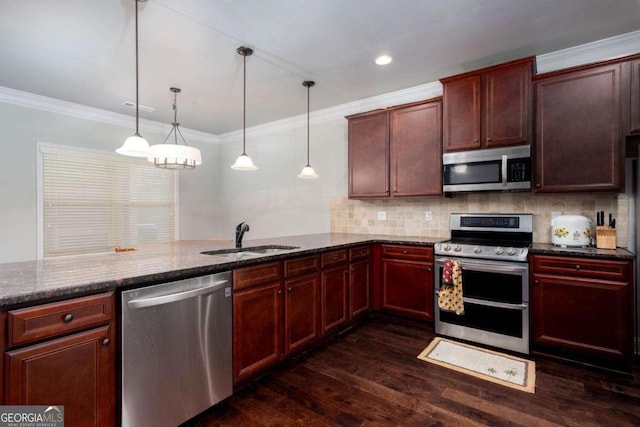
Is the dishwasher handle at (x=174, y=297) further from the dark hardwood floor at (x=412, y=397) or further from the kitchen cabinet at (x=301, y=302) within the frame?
the dark hardwood floor at (x=412, y=397)

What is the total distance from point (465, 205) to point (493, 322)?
1247mm

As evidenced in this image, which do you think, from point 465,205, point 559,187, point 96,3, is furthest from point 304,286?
point 96,3

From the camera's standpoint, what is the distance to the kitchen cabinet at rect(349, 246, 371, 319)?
3.11m

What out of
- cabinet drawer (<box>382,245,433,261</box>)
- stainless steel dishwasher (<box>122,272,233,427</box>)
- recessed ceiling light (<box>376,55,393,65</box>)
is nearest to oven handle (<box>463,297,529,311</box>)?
cabinet drawer (<box>382,245,433,261</box>)

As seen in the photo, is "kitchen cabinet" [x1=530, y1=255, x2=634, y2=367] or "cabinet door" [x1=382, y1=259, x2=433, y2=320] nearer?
"kitchen cabinet" [x1=530, y1=255, x2=634, y2=367]

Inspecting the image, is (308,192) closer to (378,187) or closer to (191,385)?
(378,187)

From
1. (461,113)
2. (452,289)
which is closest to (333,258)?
(452,289)

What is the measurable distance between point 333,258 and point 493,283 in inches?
55.5

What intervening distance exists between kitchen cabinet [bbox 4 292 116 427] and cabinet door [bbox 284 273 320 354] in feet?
3.85

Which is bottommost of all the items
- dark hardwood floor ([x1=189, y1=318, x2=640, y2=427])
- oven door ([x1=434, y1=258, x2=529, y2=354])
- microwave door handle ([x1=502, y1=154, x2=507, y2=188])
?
dark hardwood floor ([x1=189, y1=318, x2=640, y2=427])

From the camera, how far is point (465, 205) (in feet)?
11.2

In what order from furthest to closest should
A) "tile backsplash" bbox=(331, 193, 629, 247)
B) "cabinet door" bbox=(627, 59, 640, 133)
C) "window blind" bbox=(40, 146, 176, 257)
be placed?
"window blind" bbox=(40, 146, 176, 257) < "tile backsplash" bbox=(331, 193, 629, 247) < "cabinet door" bbox=(627, 59, 640, 133)

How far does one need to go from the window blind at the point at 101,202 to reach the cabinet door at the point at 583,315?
5.01 metres

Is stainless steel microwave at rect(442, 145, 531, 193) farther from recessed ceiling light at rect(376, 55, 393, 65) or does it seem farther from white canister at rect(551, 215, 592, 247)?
recessed ceiling light at rect(376, 55, 393, 65)
